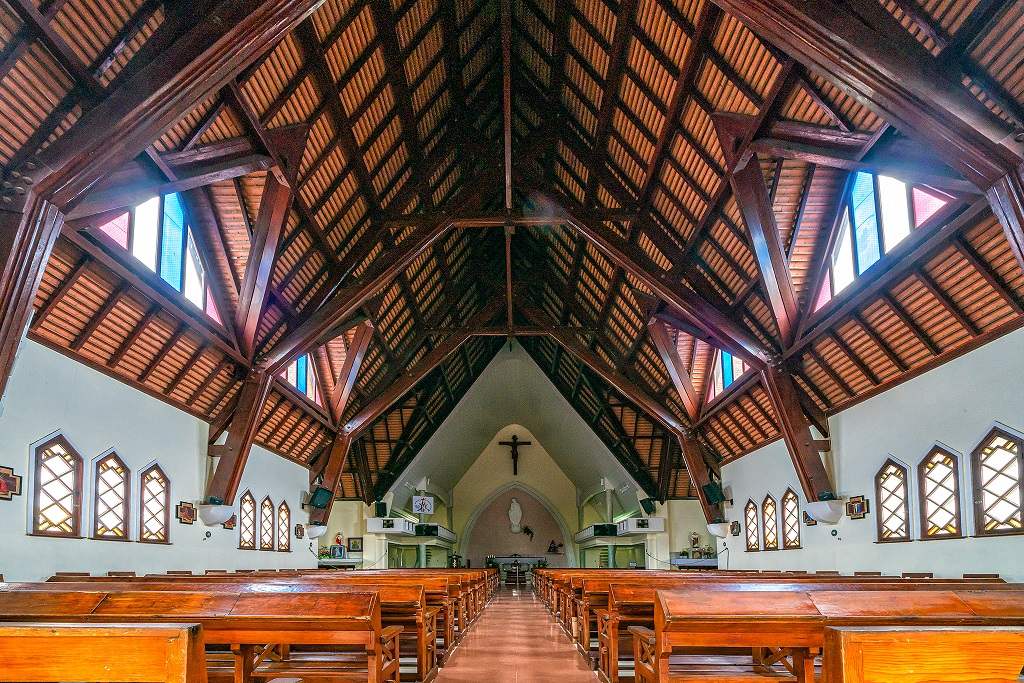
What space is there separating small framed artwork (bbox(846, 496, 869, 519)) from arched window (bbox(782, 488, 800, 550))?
2.65 meters

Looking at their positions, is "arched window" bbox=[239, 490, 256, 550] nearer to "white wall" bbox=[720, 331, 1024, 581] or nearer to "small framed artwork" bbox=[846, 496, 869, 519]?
"white wall" bbox=[720, 331, 1024, 581]

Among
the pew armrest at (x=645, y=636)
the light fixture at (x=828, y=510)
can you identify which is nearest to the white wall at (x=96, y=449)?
the pew armrest at (x=645, y=636)

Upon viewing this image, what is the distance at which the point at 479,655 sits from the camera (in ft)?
26.7

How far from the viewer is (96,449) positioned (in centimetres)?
1105

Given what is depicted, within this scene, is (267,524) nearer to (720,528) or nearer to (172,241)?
(172,241)

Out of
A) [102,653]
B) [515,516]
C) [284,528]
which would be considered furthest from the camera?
[515,516]

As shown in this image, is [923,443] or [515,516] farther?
[515,516]

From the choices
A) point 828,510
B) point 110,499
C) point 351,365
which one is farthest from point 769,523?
point 110,499

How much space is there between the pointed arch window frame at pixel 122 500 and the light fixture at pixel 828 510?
10.6 meters

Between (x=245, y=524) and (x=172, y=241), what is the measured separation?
23.8ft

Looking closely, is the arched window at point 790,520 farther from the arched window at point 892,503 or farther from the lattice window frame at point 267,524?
the lattice window frame at point 267,524

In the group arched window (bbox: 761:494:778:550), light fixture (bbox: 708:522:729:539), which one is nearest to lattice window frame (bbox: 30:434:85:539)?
arched window (bbox: 761:494:778:550)

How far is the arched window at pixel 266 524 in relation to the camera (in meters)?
17.4

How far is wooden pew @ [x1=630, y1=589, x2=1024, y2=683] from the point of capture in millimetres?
3836
